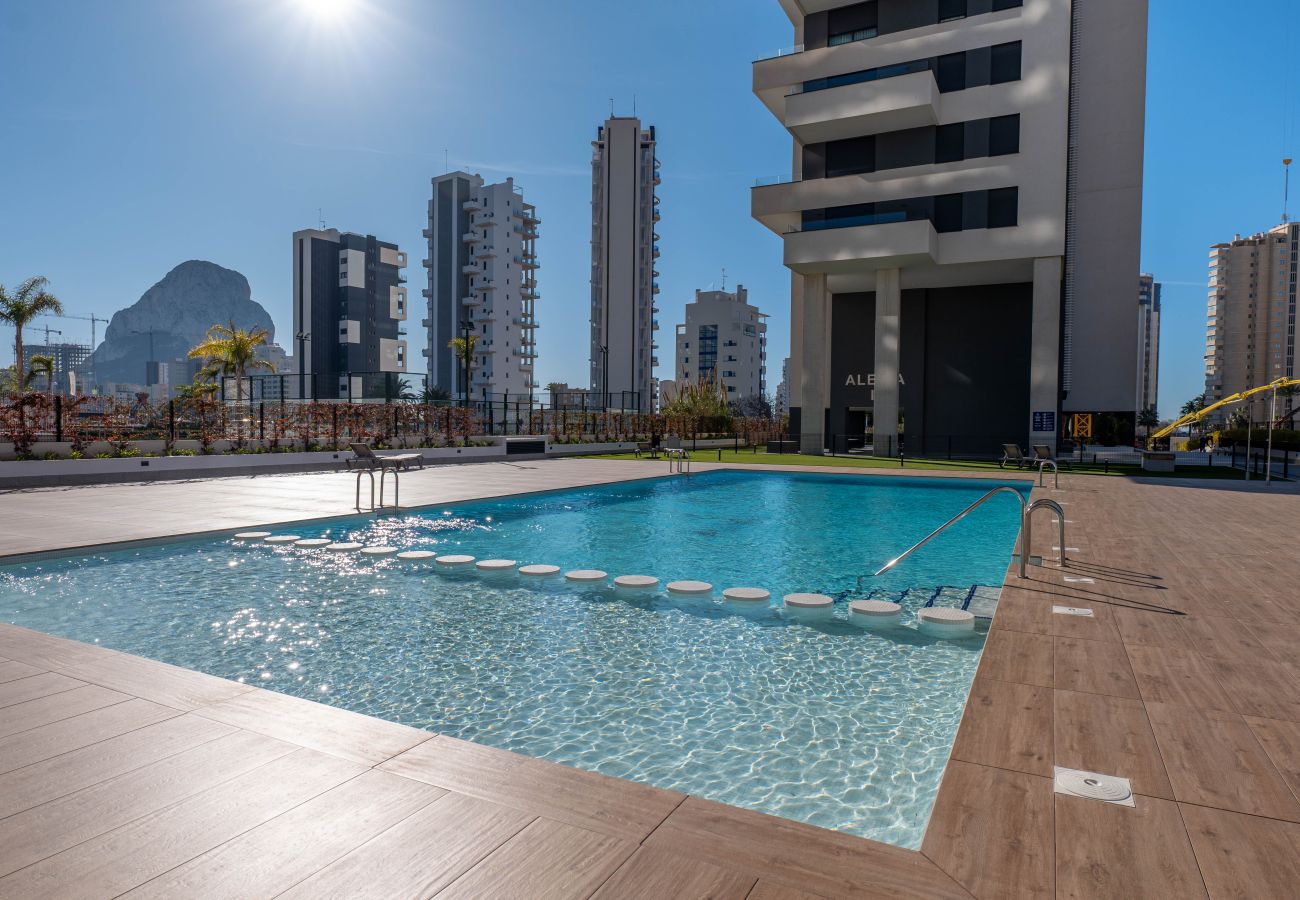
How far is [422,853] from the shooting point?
6.58 ft

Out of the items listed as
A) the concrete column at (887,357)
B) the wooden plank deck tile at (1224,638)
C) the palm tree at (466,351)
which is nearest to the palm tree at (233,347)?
the palm tree at (466,351)

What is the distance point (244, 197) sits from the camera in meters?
59.8

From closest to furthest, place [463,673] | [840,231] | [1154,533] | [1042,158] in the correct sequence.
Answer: [463,673] → [1154,533] → [1042,158] → [840,231]

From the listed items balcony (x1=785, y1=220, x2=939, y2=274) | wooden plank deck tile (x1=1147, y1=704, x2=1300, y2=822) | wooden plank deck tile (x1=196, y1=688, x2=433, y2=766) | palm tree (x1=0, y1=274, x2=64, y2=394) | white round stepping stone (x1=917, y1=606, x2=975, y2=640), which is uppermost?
balcony (x1=785, y1=220, x2=939, y2=274)

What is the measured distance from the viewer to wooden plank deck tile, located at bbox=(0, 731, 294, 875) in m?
2.04

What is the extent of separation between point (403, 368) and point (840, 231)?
85.6 meters

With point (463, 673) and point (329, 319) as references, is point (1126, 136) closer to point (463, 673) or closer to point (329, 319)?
point (463, 673)

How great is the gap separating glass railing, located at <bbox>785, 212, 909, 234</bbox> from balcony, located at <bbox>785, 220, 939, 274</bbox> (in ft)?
0.60

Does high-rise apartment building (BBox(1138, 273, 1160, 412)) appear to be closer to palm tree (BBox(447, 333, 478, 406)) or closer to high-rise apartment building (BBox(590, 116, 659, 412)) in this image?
high-rise apartment building (BBox(590, 116, 659, 412))

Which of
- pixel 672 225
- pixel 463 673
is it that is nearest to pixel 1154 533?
pixel 463 673

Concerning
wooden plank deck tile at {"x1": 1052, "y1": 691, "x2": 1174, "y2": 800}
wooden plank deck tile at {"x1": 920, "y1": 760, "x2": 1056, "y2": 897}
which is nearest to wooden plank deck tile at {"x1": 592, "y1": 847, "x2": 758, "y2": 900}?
wooden plank deck tile at {"x1": 920, "y1": 760, "x2": 1056, "y2": 897}

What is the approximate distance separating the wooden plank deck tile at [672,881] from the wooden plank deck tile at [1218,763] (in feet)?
5.14

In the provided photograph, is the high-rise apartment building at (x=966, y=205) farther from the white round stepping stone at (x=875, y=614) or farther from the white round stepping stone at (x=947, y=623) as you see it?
the white round stepping stone at (x=947, y=623)

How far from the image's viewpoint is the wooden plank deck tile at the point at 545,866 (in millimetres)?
1826
